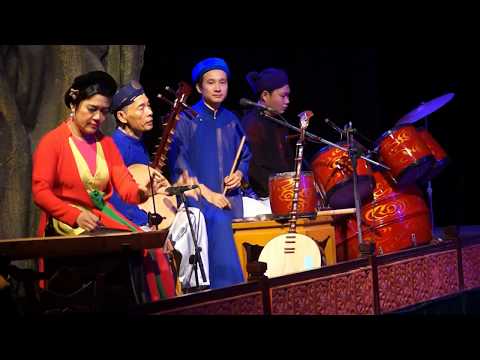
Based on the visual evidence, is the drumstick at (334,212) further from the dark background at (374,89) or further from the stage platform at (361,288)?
the dark background at (374,89)

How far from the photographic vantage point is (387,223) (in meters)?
6.96

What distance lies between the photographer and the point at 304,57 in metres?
8.28

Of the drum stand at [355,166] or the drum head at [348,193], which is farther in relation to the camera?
the drum head at [348,193]

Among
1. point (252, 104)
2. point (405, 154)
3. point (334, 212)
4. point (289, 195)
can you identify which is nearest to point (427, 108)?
point (405, 154)

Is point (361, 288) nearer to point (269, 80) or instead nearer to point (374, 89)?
point (269, 80)

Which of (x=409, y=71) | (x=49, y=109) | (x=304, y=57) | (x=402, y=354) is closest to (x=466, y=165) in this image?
(x=409, y=71)

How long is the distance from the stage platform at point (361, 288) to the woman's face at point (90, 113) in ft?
4.41

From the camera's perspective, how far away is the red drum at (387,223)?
6.95m

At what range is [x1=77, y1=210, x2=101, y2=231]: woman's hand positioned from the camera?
484cm

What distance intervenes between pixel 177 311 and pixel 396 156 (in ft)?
10.2

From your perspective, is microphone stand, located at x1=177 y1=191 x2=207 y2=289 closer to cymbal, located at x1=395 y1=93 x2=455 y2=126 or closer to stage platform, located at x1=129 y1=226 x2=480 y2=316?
stage platform, located at x1=129 y1=226 x2=480 y2=316

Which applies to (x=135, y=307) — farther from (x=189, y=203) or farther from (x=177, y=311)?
(x=189, y=203)

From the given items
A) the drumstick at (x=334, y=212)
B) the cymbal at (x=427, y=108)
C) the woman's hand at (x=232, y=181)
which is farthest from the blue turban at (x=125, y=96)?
the cymbal at (x=427, y=108)

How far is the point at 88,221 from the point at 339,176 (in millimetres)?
2548
